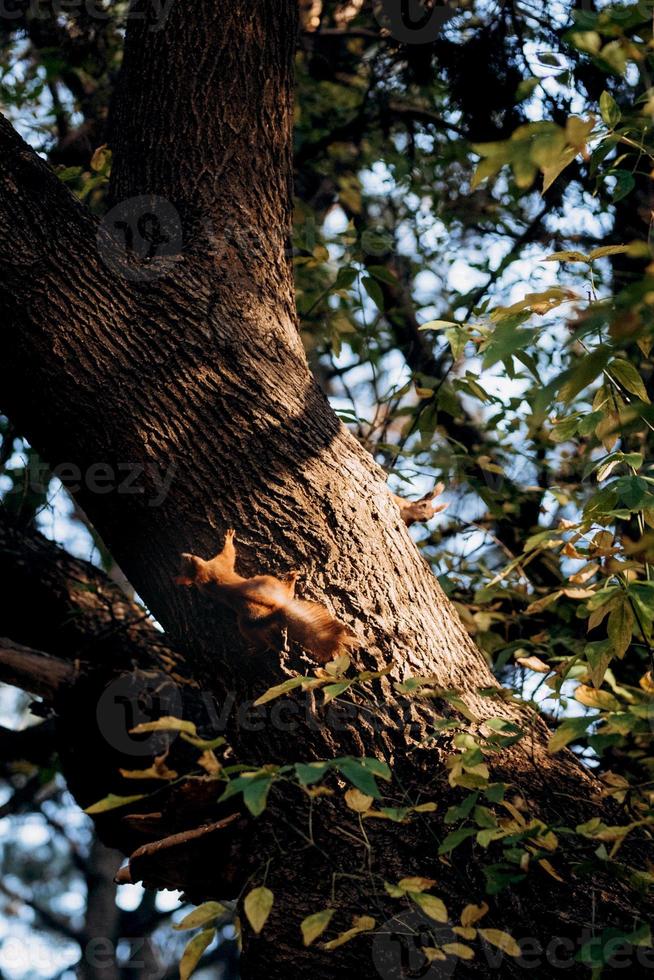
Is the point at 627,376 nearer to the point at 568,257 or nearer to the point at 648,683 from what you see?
the point at 568,257

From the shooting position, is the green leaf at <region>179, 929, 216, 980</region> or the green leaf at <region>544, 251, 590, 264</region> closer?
the green leaf at <region>179, 929, 216, 980</region>

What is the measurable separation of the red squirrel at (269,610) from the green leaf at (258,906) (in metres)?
0.46

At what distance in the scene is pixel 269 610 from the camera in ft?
5.62

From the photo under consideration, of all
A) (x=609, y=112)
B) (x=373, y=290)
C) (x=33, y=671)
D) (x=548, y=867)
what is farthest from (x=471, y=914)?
(x=373, y=290)

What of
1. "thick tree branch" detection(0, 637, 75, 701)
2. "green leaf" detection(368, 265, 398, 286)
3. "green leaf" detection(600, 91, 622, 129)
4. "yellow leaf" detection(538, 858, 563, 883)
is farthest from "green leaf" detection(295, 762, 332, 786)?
"green leaf" detection(368, 265, 398, 286)

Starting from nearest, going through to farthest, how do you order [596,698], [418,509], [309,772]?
[309,772]
[596,698]
[418,509]

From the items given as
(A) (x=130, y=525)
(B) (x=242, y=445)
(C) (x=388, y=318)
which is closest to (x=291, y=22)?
(B) (x=242, y=445)

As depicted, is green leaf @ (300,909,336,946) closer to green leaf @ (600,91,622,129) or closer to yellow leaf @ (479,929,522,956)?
yellow leaf @ (479,929,522,956)

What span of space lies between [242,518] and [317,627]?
0.28 m

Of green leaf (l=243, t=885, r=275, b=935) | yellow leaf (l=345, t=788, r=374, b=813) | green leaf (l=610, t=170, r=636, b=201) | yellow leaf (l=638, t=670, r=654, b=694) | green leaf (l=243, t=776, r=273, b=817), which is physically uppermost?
green leaf (l=610, t=170, r=636, b=201)

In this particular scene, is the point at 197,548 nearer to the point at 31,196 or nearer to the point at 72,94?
the point at 31,196

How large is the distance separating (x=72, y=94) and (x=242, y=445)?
389 centimetres

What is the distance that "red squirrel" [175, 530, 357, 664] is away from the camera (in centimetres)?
171

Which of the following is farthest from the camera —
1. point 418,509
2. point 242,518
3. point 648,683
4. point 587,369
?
point 418,509
